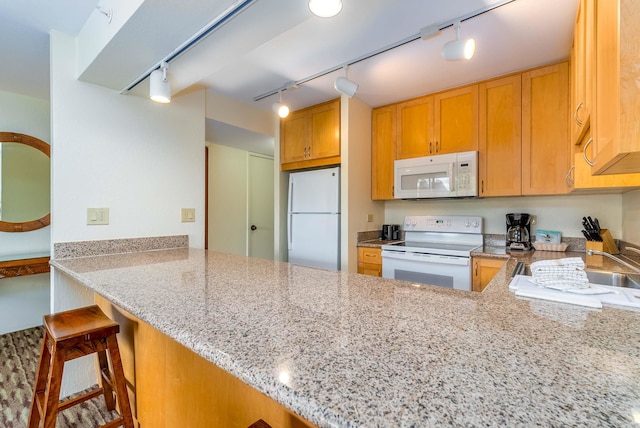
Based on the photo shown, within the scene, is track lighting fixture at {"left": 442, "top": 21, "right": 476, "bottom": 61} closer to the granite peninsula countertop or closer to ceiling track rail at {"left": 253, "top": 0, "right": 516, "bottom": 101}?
ceiling track rail at {"left": 253, "top": 0, "right": 516, "bottom": 101}

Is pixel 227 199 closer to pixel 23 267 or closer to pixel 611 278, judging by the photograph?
pixel 23 267

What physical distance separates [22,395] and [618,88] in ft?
10.3

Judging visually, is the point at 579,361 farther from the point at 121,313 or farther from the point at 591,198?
the point at 591,198

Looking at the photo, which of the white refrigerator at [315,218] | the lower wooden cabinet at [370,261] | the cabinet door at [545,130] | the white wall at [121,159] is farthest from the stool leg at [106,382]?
the cabinet door at [545,130]

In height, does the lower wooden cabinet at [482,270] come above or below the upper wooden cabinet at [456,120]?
below

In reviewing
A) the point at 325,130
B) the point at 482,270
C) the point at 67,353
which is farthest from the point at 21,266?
the point at 482,270

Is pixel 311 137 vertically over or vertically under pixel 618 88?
over

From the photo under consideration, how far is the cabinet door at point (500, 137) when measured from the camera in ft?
7.78

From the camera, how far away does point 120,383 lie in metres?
1.31

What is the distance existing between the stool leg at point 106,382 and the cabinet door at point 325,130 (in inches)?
88.3

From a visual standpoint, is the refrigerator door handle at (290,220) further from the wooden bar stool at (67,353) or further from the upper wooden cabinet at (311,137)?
the wooden bar stool at (67,353)

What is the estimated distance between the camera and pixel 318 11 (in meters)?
1.19

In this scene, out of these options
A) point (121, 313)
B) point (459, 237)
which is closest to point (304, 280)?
point (121, 313)

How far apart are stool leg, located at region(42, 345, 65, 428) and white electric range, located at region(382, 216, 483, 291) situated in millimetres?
2169
